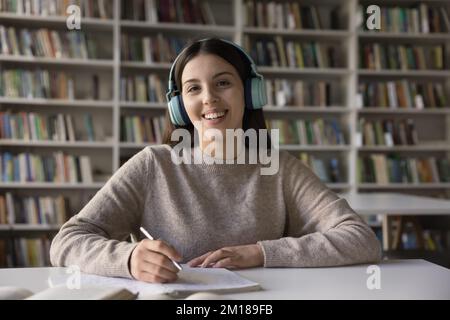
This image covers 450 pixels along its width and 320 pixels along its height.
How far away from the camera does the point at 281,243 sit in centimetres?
110

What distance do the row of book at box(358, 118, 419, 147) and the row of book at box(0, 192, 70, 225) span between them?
2351 mm

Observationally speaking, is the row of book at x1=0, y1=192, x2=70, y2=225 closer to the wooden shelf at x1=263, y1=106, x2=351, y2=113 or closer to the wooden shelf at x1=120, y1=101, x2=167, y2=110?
the wooden shelf at x1=120, y1=101, x2=167, y2=110

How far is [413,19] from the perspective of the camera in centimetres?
419

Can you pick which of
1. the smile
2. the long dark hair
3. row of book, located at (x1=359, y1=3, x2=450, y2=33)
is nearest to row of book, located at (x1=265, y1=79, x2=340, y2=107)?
row of book, located at (x1=359, y1=3, x2=450, y2=33)

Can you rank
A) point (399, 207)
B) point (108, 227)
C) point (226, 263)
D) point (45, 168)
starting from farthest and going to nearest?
point (45, 168), point (399, 207), point (108, 227), point (226, 263)

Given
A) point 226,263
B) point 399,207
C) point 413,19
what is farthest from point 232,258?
point 413,19

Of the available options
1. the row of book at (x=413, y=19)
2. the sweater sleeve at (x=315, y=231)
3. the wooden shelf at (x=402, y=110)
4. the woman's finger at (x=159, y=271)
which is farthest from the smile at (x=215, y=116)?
the row of book at (x=413, y=19)

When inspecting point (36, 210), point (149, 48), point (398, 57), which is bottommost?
point (36, 210)

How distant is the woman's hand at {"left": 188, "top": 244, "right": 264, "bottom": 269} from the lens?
1.03m

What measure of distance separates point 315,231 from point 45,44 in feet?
10.2

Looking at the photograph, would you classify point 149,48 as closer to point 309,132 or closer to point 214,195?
point 309,132

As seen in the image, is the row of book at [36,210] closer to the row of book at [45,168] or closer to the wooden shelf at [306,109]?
the row of book at [45,168]
